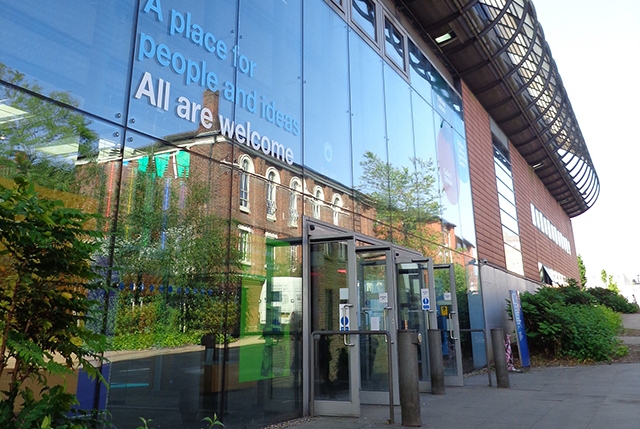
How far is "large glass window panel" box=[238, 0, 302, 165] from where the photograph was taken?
645 centimetres

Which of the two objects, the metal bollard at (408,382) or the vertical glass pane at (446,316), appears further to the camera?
the vertical glass pane at (446,316)

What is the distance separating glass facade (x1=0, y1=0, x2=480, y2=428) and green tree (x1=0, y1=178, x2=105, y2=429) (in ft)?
1.25

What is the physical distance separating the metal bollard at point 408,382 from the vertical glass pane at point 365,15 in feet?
21.6

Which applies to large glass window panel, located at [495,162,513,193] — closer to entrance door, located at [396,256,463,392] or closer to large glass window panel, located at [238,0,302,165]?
entrance door, located at [396,256,463,392]

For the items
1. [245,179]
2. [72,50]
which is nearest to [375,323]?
[245,179]

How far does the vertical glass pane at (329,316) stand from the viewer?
6.73 metres

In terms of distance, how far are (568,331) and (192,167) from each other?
1280 cm

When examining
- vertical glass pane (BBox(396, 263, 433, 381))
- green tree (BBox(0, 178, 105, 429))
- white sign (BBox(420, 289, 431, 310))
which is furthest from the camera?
white sign (BBox(420, 289, 431, 310))

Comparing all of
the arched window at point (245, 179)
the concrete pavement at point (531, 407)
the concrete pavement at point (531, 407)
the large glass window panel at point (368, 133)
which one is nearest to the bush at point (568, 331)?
the concrete pavement at point (531, 407)

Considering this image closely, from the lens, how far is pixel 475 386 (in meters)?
10.1

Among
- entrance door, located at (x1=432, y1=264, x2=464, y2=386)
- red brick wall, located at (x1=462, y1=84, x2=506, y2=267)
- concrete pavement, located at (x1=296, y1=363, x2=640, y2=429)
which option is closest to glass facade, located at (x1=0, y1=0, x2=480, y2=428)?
concrete pavement, located at (x1=296, y1=363, x2=640, y2=429)

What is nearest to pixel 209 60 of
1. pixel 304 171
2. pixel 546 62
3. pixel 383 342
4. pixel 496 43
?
pixel 304 171

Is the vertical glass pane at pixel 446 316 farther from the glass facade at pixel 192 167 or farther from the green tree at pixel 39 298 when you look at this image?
the green tree at pixel 39 298

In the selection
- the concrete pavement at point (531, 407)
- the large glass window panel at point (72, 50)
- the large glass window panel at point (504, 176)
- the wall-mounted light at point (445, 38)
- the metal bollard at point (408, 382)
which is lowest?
the concrete pavement at point (531, 407)
